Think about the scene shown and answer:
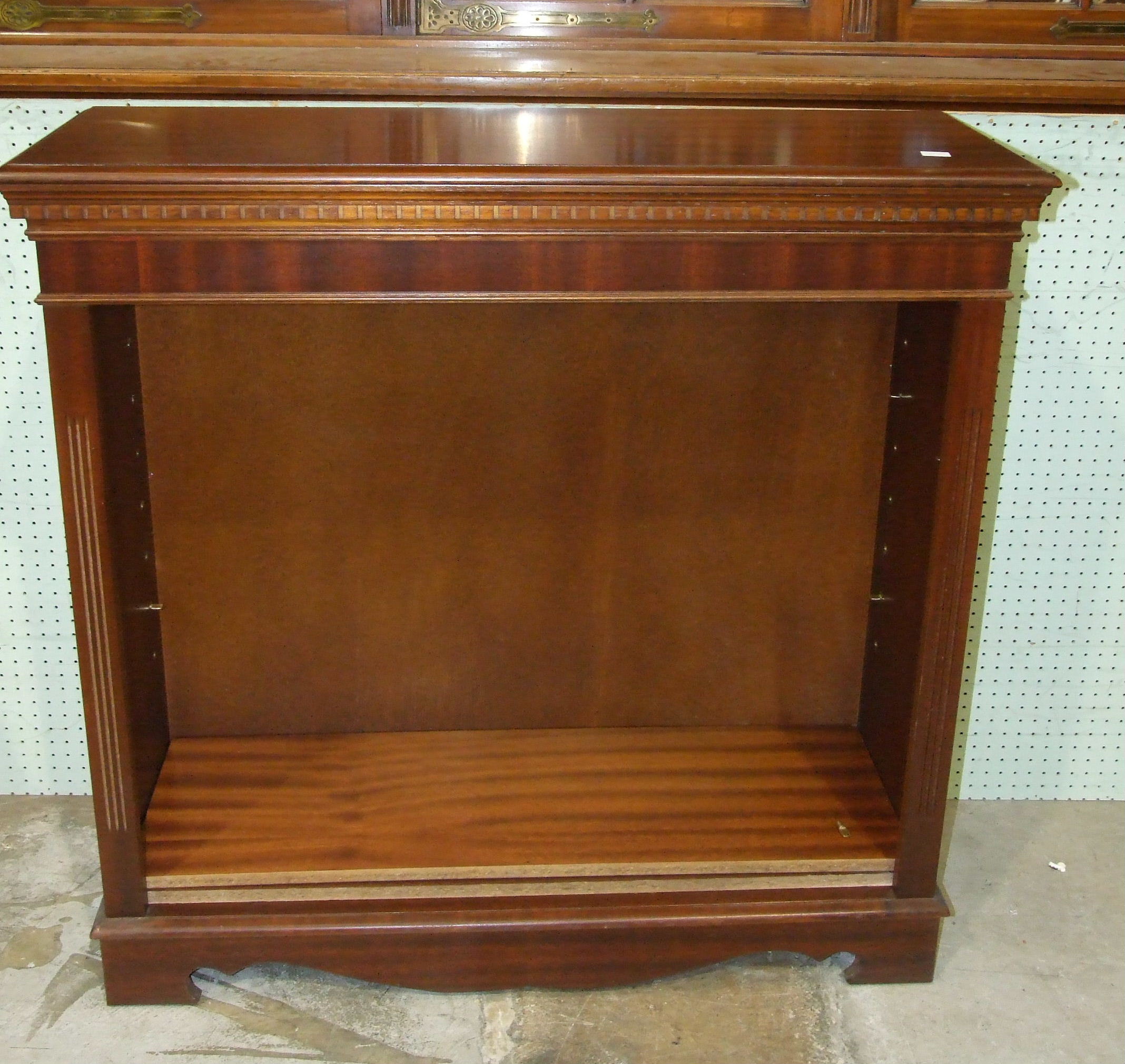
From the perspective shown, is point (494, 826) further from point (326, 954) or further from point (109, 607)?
point (109, 607)

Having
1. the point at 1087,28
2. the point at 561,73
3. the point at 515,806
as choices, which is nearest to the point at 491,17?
the point at 561,73

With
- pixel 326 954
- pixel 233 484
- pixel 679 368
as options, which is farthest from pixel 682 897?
pixel 233 484

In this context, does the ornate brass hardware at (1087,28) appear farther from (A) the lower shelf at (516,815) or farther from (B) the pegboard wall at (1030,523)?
(A) the lower shelf at (516,815)

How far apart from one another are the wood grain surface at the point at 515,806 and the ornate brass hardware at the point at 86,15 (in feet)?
4.00

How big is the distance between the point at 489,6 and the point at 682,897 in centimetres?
143

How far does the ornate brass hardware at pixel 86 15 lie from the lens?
6.86 ft

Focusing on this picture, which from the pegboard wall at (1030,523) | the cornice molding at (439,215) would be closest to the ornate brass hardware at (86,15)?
the pegboard wall at (1030,523)

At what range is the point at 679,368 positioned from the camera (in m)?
2.21

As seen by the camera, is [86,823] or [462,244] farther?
[86,823]

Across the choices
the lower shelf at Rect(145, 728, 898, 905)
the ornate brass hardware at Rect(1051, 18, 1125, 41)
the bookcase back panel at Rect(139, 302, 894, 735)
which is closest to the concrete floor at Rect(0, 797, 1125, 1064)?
the lower shelf at Rect(145, 728, 898, 905)

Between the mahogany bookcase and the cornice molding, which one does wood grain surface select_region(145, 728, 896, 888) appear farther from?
the cornice molding

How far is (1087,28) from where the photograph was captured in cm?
219

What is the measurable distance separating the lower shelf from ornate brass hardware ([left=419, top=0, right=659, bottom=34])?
3.97 feet

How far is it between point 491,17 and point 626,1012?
158 centimetres
